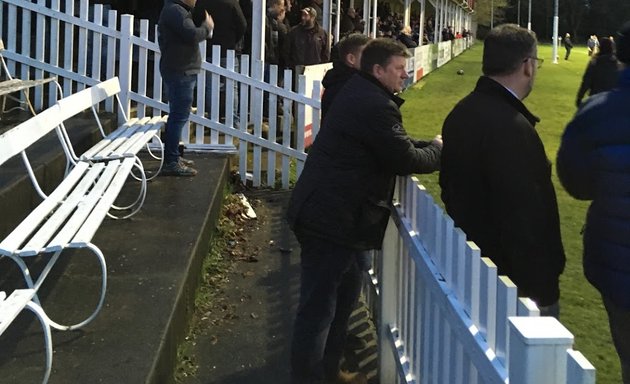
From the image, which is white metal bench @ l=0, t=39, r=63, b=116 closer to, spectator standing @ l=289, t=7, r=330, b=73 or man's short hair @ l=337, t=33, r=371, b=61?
man's short hair @ l=337, t=33, r=371, b=61

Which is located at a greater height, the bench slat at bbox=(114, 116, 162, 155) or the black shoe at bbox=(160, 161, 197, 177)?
the bench slat at bbox=(114, 116, 162, 155)

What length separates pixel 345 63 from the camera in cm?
446

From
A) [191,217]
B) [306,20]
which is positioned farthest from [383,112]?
[306,20]

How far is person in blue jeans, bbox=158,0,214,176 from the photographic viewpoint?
6.56 metres

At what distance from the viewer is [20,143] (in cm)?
403

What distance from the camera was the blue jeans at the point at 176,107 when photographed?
6719 millimetres

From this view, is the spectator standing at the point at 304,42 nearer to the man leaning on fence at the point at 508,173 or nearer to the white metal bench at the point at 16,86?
the white metal bench at the point at 16,86

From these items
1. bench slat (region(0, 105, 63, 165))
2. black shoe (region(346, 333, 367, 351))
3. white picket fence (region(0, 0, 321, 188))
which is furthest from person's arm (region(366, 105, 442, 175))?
white picket fence (region(0, 0, 321, 188))

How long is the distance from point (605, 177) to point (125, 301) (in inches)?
99.5

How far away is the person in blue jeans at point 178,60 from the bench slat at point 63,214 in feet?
5.25

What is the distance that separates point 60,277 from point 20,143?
0.78m

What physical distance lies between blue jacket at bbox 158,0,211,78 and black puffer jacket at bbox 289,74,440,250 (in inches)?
135

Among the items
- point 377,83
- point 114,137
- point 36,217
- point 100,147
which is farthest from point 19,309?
point 114,137

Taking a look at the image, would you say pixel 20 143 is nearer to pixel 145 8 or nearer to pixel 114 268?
pixel 114 268
